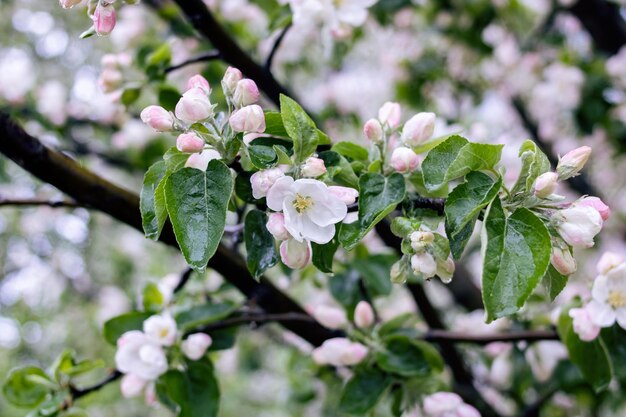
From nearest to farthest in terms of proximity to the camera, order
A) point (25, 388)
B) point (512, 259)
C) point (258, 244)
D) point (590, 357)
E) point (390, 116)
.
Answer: point (512, 259) < point (258, 244) < point (390, 116) < point (590, 357) < point (25, 388)

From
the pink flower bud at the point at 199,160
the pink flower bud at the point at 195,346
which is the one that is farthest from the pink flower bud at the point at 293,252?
the pink flower bud at the point at 195,346

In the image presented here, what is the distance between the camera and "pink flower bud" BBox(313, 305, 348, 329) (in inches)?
46.6

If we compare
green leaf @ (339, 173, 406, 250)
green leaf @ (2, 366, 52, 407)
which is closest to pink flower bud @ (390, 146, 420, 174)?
green leaf @ (339, 173, 406, 250)

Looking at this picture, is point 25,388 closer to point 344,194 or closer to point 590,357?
point 344,194

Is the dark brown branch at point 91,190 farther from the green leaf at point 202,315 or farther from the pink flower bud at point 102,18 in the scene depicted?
the pink flower bud at point 102,18

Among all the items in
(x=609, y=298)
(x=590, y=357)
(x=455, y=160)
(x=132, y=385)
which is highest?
(x=455, y=160)

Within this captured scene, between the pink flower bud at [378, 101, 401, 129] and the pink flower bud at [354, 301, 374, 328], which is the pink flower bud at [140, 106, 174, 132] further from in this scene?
the pink flower bud at [354, 301, 374, 328]

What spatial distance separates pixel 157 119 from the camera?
718 millimetres

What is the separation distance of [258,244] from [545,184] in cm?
31

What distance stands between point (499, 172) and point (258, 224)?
0.89 ft

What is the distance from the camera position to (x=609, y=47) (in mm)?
2170

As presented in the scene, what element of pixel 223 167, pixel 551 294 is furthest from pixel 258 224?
pixel 551 294

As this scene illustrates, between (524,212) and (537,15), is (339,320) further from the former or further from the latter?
(537,15)

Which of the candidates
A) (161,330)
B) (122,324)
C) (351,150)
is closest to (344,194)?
(351,150)
